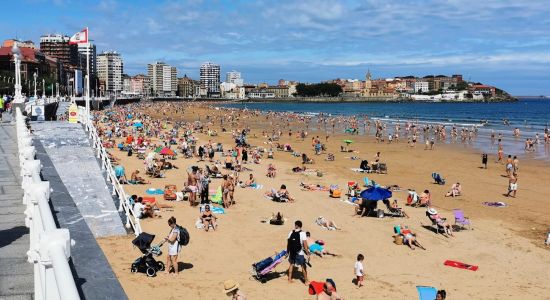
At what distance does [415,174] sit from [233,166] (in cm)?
845

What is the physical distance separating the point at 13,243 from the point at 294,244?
5611 millimetres

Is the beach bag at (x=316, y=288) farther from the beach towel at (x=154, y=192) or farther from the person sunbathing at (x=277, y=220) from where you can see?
the beach towel at (x=154, y=192)

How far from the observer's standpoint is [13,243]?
4.86m

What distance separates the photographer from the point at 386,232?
45.0 feet

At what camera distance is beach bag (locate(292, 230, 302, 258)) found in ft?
31.4

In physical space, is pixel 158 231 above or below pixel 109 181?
below

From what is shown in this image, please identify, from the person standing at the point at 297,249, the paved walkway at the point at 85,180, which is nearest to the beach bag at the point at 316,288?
the person standing at the point at 297,249

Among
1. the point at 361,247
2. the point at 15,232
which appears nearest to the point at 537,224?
the point at 361,247

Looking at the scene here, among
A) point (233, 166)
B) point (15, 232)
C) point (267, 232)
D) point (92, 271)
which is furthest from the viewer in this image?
point (233, 166)

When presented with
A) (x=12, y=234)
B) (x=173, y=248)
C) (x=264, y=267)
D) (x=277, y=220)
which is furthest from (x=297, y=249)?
(x=12, y=234)

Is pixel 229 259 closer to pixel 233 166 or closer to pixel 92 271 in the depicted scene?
pixel 92 271

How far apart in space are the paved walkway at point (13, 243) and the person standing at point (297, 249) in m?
4.60

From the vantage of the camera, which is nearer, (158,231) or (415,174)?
(158,231)

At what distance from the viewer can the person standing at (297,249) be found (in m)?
9.62
